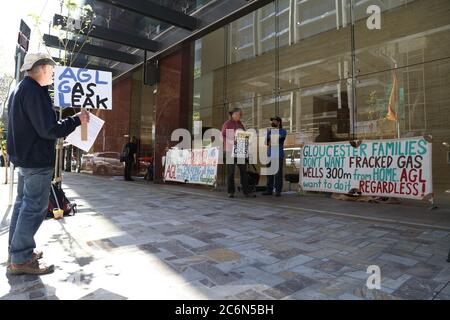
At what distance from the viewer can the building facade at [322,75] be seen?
7.74 meters

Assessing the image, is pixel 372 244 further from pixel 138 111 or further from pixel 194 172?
pixel 138 111

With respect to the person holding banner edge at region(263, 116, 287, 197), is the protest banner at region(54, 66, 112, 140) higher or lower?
higher

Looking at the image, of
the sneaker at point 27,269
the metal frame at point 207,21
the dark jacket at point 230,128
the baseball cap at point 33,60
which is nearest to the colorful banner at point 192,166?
the dark jacket at point 230,128

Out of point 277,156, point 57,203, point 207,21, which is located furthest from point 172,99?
point 57,203

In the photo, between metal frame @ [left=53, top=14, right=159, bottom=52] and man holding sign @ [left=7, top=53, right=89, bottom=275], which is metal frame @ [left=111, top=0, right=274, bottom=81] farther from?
man holding sign @ [left=7, top=53, right=89, bottom=275]

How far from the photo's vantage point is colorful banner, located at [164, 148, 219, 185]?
30.6 ft

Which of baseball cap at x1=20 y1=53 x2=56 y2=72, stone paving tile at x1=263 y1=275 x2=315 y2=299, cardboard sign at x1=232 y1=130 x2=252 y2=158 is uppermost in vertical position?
baseball cap at x1=20 y1=53 x2=56 y2=72

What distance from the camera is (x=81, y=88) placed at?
490 cm

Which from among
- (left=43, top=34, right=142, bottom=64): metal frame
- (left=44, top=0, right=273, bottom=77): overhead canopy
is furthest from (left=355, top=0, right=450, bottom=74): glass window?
(left=43, top=34, right=142, bottom=64): metal frame

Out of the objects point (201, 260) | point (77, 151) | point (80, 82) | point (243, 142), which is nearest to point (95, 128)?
point (80, 82)

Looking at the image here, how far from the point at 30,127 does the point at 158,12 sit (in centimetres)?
824

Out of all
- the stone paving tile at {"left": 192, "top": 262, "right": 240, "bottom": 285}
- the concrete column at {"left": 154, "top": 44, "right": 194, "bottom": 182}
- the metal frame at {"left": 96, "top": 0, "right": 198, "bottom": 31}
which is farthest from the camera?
the concrete column at {"left": 154, "top": 44, "right": 194, "bottom": 182}

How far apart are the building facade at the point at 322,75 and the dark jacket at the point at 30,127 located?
20.6ft

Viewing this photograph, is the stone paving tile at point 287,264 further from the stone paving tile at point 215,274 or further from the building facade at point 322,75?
the building facade at point 322,75
